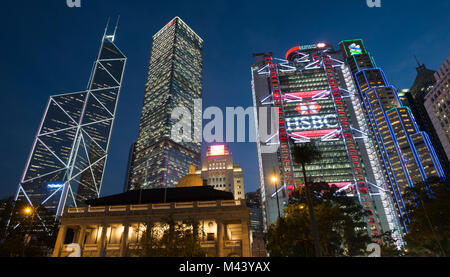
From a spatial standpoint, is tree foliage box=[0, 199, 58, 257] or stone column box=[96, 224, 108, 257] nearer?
stone column box=[96, 224, 108, 257]

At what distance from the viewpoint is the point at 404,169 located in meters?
171

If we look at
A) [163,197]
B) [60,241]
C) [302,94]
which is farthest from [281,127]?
[60,241]

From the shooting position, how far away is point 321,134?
133500 millimetres

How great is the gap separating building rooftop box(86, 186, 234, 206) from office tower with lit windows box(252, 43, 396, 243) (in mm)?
73922

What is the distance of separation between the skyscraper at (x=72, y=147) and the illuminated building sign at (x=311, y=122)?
403 ft

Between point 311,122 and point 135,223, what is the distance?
117133 millimetres

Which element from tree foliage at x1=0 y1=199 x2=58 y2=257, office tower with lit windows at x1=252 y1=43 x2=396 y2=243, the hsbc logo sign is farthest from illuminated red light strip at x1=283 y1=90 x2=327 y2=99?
tree foliage at x1=0 y1=199 x2=58 y2=257

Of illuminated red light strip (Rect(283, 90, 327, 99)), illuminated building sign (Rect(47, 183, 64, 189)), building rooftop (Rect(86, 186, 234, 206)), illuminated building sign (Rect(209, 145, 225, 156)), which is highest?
illuminated red light strip (Rect(283, 90, 327, 99))

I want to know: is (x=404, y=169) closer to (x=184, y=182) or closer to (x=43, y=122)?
(x=184, y=182)

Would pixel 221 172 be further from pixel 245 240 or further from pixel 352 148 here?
pixel 245 240

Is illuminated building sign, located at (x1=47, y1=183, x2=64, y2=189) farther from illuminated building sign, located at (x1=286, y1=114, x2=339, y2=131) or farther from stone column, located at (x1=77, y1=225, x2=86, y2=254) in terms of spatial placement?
illuminated building sign, located at (x1=286, y1=114, x2=339, y2=131)

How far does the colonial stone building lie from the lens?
3825 centimetres
